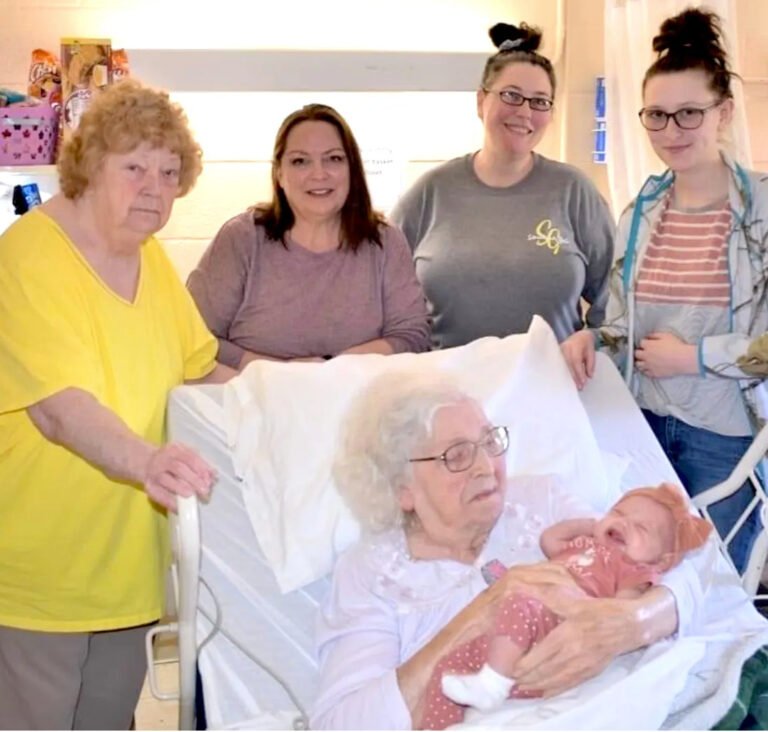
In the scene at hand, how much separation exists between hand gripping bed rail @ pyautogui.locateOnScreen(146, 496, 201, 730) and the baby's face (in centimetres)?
56

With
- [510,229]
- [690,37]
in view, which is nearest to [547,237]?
[510,229]

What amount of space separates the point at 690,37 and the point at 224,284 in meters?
1.04

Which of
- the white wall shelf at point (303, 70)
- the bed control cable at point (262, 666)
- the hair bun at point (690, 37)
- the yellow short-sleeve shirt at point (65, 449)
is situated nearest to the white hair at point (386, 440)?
the bed control cable at point (262, 666)

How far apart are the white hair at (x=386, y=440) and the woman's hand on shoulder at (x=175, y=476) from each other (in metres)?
0.25

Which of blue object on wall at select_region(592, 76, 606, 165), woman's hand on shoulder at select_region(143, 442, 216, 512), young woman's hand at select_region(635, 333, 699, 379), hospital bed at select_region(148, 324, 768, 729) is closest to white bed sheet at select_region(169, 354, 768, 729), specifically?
hospital bed at select_region(148, 324, 768, 729)

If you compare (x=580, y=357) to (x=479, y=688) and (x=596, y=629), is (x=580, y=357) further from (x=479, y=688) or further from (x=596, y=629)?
(x=479, y=688)

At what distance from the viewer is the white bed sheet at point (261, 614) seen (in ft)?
5.06

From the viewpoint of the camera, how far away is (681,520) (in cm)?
161

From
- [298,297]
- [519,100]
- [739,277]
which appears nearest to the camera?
[739,277]

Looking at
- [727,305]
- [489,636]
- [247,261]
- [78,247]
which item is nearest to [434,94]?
[247,261]

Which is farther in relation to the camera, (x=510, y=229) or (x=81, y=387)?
(x=510, y=229)

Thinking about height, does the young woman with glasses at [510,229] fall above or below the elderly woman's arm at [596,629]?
above

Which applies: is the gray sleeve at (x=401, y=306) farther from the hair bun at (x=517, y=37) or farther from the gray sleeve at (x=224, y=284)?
the hair bun at (x=517, y=37)

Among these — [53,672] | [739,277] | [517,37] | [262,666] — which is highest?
[517,37]
